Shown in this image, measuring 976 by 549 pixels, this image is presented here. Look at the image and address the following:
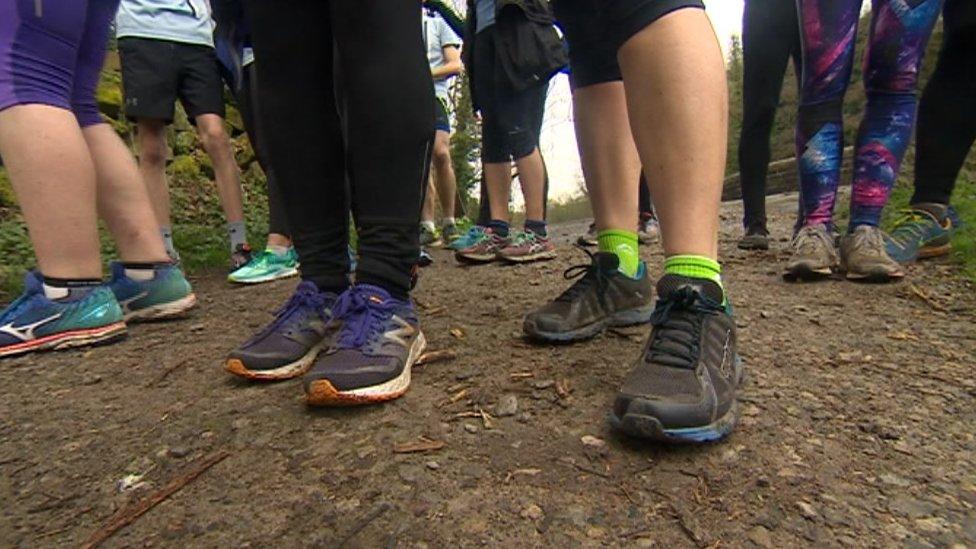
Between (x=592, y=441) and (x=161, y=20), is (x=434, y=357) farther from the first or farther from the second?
(x=161, y=20)

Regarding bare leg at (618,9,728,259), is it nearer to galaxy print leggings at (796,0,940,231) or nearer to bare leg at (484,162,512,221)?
galaxy print leggings at (796,0,940,231)

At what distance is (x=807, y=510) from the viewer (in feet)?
2.95

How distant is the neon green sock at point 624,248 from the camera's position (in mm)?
1797

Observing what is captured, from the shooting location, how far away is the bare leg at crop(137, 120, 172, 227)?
3.21 meters

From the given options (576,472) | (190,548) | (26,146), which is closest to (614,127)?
(576,472)

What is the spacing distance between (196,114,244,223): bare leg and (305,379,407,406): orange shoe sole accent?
263 cm

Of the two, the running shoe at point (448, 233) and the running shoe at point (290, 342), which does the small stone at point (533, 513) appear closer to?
the running shoe at point (290, 342)

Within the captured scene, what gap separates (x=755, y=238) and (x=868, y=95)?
3.25 ft

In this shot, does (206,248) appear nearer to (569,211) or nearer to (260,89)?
(260,89)

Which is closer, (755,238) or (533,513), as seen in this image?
(533,513)

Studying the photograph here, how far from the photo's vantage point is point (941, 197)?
2566mm

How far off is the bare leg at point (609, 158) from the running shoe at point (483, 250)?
5.19 ft

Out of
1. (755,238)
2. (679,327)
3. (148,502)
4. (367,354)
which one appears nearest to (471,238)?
(755,238)

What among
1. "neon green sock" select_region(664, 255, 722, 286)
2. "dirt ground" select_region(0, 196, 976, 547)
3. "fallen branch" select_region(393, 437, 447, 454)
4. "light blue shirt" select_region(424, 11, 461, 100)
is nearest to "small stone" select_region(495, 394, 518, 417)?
"dirt ground" select_region(0, 196, 976, 547)
